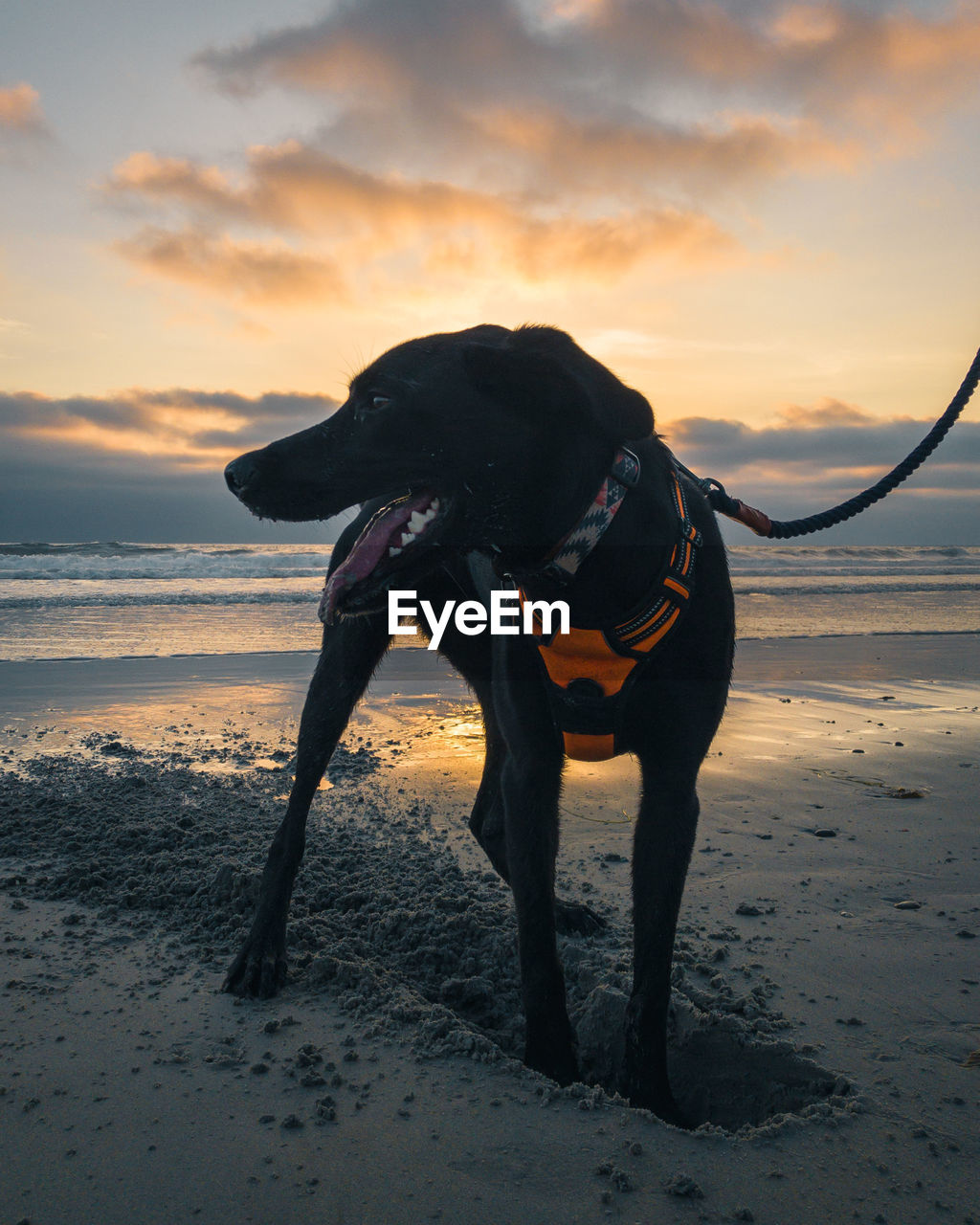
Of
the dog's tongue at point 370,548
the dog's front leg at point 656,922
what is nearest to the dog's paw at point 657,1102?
the dog's front leg at point 656,922

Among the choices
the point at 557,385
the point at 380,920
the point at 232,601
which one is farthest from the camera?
the point at 232,601

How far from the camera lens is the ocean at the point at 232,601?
9.19 metres

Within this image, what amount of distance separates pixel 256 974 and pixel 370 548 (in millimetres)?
1231

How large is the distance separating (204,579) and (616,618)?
19.8 metres

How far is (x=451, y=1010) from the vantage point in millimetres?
2145

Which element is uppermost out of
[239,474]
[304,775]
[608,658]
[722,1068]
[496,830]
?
[239,474]

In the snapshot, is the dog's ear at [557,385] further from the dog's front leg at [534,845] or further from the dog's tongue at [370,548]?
the dog's front leg at [534,845]

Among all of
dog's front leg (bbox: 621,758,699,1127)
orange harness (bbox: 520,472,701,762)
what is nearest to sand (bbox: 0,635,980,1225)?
dog's front leg (bbox: 621,758,699,1127)

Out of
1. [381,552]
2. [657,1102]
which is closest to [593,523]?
[381,552]


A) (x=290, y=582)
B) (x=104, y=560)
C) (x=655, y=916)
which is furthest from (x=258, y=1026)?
(x=104, y=560)

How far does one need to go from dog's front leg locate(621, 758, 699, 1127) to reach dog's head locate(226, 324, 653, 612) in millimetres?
679

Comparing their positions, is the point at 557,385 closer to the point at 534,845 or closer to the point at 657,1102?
the point at 534,845

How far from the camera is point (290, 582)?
19281mm

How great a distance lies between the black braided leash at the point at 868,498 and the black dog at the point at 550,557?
1.76ft
